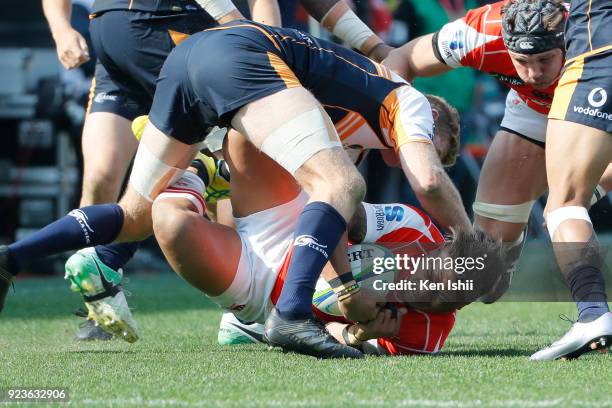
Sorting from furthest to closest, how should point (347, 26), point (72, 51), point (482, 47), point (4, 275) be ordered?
1. point (347, 26)
2. point (72, 51)
3. point (482, 47)
4. point (4, 275)

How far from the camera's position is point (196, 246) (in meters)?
4.05

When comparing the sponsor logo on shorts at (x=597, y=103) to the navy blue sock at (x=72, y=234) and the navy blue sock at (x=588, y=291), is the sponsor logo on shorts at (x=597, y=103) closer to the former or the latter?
the navy blue sock at (x=588, y=291)

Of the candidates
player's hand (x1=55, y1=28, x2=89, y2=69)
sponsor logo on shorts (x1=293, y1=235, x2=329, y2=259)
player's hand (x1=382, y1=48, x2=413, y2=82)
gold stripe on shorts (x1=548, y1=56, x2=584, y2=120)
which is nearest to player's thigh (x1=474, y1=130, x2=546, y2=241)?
player's hand (x1=382, y1=48, x2=413, y2=82)

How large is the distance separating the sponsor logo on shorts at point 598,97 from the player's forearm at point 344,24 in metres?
1.50

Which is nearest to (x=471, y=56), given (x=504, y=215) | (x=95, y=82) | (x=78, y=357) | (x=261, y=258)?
(x=504, y=215)

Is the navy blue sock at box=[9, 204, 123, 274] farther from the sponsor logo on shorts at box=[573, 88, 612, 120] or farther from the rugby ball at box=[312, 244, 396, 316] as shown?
the sponsor logo on shorts at box=[573, 88, 612, 120]

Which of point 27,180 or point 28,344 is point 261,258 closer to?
point 28,344

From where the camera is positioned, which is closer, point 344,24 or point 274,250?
point 274,250

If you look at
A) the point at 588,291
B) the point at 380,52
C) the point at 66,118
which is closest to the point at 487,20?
the point at 380,52

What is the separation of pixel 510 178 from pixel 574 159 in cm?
169

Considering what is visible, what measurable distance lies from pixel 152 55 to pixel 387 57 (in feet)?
3.60

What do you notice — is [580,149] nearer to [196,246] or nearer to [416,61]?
[416,61]

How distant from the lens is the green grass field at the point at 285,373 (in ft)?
10.2

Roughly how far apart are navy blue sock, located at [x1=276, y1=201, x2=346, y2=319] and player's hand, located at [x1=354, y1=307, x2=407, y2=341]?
302 mm
